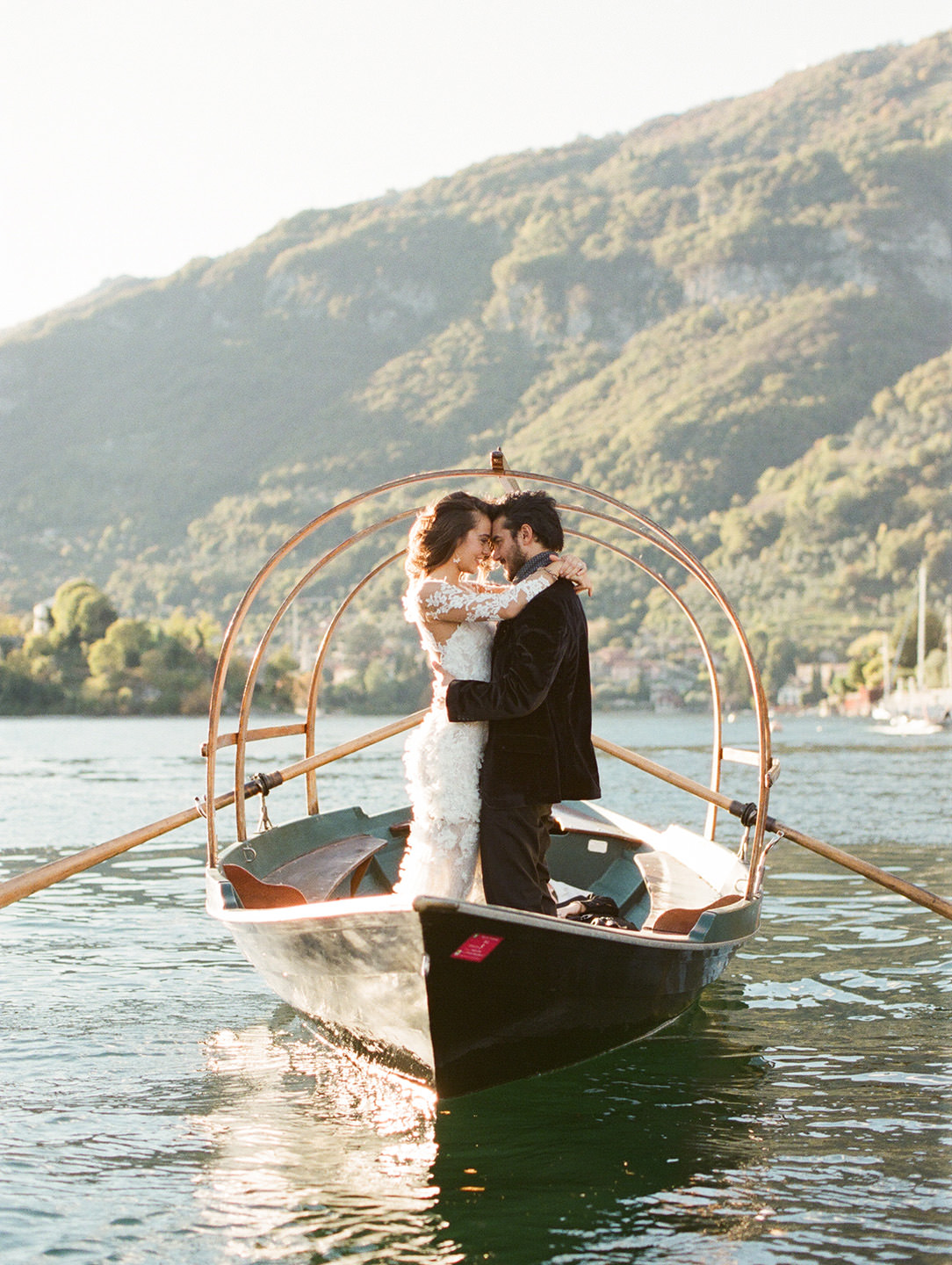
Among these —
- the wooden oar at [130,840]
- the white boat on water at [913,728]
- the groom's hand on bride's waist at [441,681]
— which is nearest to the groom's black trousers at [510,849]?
the groom's hand on bride's waist at [441,681]

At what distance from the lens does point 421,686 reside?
92.6 m

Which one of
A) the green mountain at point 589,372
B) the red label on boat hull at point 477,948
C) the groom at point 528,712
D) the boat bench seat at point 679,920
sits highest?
the green mountain at point 589,372

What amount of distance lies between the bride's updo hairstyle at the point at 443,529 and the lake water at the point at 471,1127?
90.4 inches

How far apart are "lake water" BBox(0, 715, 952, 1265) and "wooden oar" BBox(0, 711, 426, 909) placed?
3.02ft

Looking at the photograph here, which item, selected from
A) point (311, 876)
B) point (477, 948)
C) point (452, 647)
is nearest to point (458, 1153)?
point (477, 948)

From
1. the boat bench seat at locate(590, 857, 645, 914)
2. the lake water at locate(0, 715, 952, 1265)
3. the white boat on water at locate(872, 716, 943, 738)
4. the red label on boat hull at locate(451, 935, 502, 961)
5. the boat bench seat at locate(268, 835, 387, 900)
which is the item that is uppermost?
the red label on boat hull at locate(451, 935, 502, 961)

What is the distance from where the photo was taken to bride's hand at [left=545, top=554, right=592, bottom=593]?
561 cm

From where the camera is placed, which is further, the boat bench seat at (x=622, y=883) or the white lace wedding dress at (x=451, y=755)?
the boat bench seat at (x=622, y=883)

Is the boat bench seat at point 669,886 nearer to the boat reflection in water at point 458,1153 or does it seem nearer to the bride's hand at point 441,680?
the boat reflection in water at point 458,1153

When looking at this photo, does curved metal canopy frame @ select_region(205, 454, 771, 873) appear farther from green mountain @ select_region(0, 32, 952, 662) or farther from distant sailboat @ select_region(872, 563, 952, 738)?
green mountain @ select_region(0, 32, 952, 662)

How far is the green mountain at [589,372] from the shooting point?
121m

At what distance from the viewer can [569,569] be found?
5.63m

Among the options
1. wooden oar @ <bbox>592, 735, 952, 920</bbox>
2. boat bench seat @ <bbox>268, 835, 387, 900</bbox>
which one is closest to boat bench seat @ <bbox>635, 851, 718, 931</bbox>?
wooden oar @ <bbox>592, 735, 952, 920</bbox>

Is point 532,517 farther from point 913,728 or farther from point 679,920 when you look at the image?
point 913,728
